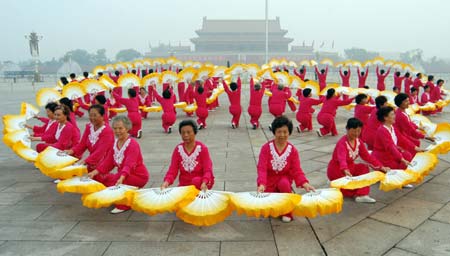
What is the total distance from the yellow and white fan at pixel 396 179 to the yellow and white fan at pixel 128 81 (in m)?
6.95

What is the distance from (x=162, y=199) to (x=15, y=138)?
10.6 feet

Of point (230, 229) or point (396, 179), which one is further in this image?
point (396, 179)

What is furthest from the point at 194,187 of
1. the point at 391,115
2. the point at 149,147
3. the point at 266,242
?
the point at 149,147

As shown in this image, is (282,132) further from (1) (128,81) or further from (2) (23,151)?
(1) (128,81)

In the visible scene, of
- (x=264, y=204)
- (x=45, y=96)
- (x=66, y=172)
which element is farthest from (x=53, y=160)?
(x=45, y=96)

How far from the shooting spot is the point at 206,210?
316 cm

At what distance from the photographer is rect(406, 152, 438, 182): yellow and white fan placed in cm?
391

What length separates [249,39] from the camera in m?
58.8

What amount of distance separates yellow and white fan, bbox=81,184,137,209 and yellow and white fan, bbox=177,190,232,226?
1.98 feet

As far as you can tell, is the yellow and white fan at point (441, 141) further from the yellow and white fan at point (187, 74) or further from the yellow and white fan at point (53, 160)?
the yellow and white fan at point (187, 74)

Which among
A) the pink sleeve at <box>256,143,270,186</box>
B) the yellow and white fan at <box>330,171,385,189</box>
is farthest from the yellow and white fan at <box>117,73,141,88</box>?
the yellow and white fan at <box>330,171,385,189</box>

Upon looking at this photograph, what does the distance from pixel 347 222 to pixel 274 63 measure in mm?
12692

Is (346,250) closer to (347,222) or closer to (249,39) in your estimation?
(347,222)

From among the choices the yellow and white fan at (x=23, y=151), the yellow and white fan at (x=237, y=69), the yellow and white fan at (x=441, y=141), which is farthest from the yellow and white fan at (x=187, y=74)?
the yellow and white fan at (x=441, y=141)
